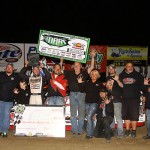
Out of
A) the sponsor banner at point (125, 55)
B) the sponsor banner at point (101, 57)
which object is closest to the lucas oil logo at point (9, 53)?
the sponsor banner at point (101, 57)

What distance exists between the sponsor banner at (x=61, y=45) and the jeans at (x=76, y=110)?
119 centimetres

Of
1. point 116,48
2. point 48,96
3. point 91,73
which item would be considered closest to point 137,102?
point 91,73

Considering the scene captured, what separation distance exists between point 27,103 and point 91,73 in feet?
6.22

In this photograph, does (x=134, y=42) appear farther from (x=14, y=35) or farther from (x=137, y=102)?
(x=137, y=102)

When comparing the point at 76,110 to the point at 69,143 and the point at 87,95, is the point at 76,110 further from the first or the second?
the point at 69,143

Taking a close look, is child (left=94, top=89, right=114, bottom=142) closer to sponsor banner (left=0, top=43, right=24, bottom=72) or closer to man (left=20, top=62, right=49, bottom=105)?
man (left=20, top=62, right=49, bottom=105)

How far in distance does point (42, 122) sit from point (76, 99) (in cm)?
108

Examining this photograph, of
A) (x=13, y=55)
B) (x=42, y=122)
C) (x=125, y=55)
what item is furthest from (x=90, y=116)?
(x=125, y=55)

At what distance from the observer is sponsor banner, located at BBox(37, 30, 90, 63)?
10.9 m

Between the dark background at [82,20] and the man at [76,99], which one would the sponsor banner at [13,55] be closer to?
the man at [76,99]

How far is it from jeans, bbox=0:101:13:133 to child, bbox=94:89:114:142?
91.1 inches

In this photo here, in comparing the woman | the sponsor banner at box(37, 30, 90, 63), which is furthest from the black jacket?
the woman

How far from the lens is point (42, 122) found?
10117 mm

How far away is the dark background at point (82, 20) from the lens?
53.0 m
